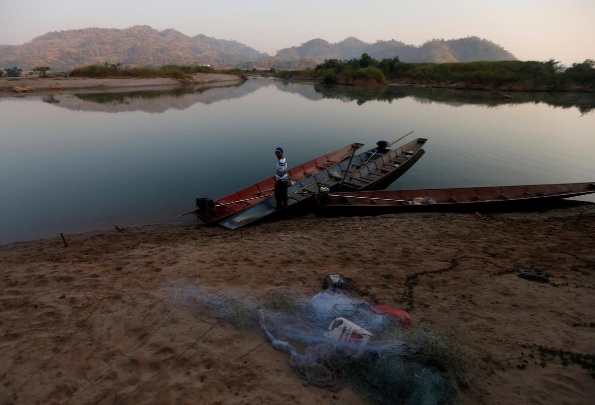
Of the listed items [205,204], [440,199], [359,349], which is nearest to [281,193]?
[205,204]

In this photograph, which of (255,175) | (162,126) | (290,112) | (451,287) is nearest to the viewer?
(451,287)

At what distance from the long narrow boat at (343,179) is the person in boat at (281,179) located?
0.93 ft

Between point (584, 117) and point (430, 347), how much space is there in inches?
1423

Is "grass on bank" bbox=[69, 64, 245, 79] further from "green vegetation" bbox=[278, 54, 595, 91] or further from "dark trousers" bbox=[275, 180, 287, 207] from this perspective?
"dark trousers" bbox=[275, 180, 287, 207]

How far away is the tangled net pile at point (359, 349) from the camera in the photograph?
3199 millimetres

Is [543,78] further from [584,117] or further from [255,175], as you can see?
[255,175]

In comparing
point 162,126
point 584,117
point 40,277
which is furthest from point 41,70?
point 584,117

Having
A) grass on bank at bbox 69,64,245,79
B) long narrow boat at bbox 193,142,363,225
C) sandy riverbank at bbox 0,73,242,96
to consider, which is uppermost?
grass on bank at bbox 69,64,245,79

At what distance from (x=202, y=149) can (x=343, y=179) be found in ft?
32.8

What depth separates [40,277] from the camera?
5.72m

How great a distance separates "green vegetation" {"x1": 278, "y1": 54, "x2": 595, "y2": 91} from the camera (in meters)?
48.6

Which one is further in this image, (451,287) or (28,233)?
(28,233)

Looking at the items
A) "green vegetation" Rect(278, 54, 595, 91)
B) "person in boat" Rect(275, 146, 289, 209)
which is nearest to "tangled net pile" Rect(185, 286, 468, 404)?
"person in boat" Rect(275, 146, 289, 209)

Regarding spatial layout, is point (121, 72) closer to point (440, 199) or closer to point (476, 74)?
point (440, 199)
